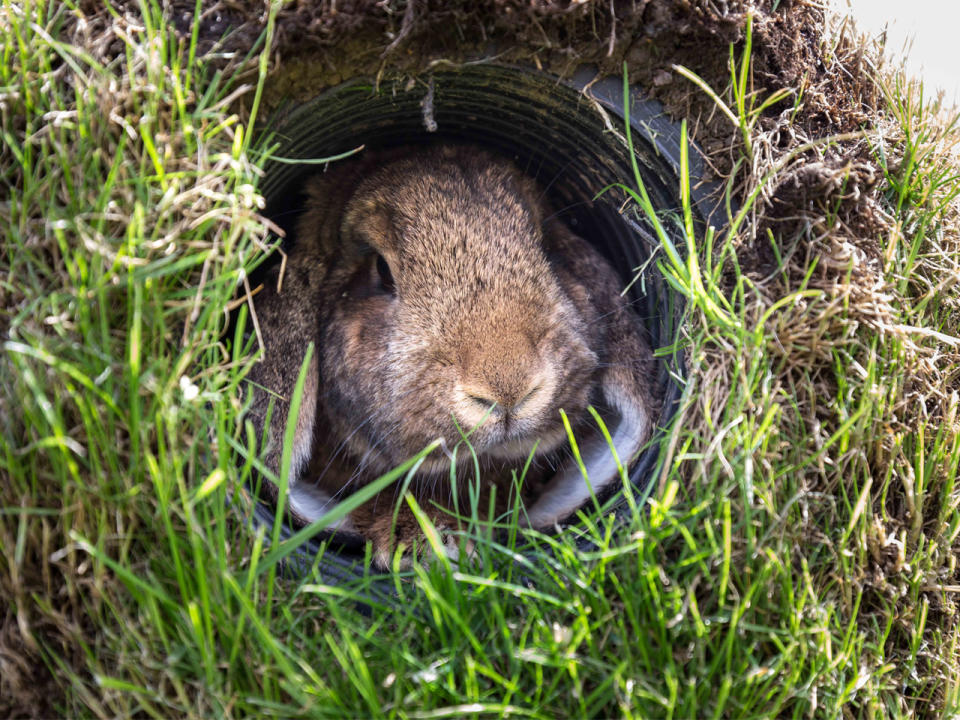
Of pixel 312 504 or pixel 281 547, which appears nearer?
pixel 281 547

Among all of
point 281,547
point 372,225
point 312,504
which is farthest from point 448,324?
point 281,547

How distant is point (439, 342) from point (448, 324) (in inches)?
2.6

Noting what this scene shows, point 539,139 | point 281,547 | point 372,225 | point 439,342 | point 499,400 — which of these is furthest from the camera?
point 539,139

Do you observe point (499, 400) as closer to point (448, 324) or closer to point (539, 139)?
point (448, 324)

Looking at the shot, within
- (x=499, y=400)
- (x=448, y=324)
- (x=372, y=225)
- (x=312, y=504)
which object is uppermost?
(x=372, y=225)

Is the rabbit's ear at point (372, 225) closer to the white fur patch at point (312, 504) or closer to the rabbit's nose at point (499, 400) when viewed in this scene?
the rabbit's nose at point (499, 400)

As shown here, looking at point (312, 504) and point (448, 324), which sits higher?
point (448, 324)

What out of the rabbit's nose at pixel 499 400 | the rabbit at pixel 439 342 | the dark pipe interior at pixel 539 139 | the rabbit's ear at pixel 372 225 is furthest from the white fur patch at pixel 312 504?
the rabbit's ear at pixel 372 225

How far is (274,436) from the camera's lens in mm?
2777

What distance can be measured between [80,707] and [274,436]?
3.62ft

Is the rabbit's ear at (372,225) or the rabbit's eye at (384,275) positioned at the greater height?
the rabbit's ear at (372,225)

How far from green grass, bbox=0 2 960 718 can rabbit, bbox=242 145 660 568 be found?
611 millimetres

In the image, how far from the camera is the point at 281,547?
1.83 m

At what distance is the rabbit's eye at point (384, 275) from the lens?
118 inches
